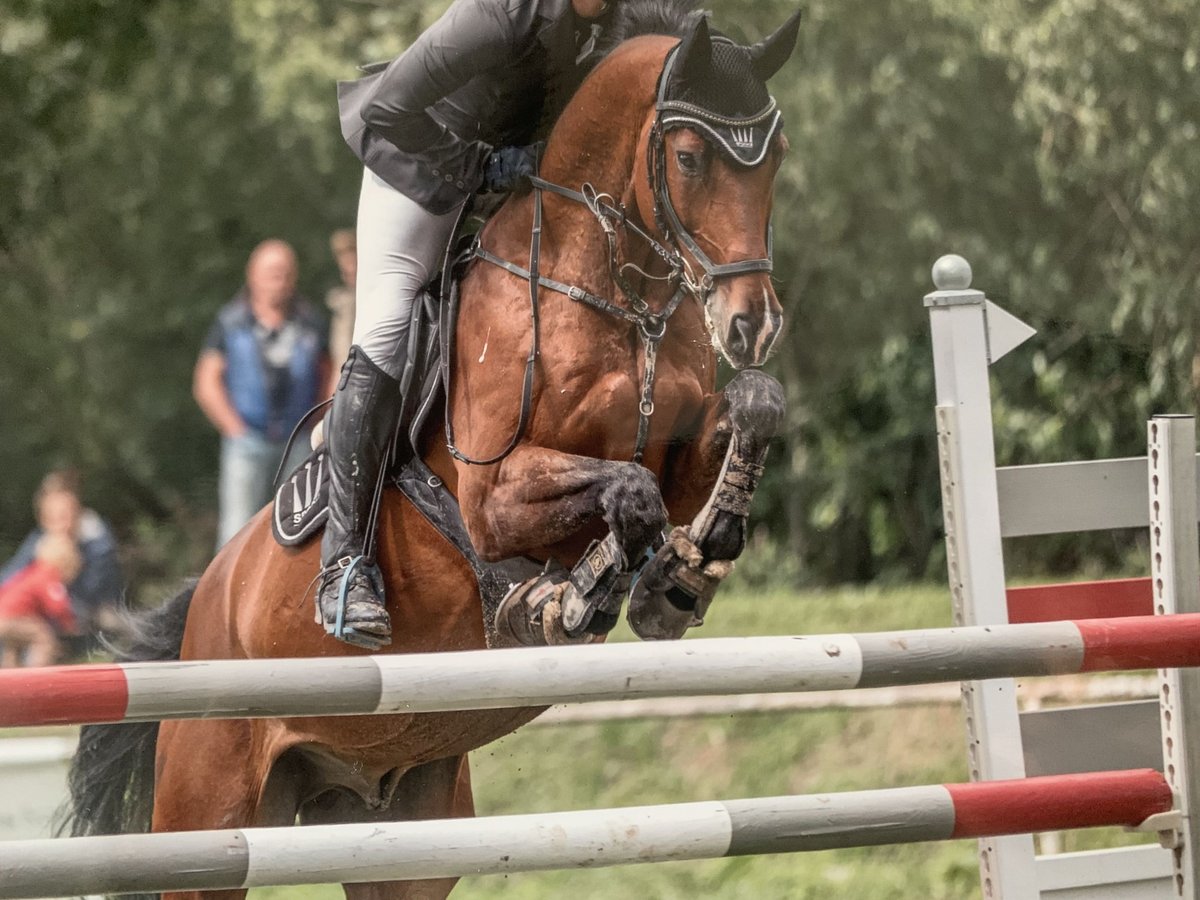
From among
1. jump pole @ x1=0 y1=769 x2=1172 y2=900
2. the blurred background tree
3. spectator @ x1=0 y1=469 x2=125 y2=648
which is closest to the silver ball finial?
jump pole @ x1=0 y1=769 x2=1172 y2=900

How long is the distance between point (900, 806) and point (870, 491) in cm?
415

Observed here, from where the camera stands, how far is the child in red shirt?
5262 millimetres

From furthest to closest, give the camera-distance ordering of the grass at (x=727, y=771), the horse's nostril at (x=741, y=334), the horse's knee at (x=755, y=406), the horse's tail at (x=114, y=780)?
the grass at (x=727, y=771), the horse's tail at (x=114, y=780), the horse's knee at (x=755, y=406), the horse's nostril at (x=741, y=334)

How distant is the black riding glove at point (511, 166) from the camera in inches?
109

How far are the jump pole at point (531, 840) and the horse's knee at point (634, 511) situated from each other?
52 centimetres

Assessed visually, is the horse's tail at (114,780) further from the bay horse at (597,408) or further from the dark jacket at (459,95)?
the dark jacket at (459,95)

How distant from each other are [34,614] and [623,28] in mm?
3460

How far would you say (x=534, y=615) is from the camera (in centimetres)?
261

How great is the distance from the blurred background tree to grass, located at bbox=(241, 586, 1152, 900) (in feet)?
2.64

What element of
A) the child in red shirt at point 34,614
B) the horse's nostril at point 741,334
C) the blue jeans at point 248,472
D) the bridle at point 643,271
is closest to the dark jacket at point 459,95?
the bridle at point 643,271

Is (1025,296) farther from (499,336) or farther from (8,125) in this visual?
(8,125)

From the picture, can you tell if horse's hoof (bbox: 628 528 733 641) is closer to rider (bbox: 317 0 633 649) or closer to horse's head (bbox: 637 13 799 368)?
horse's head (bbox: 637 13 799 368)

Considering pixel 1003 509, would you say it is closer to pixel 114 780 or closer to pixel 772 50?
pixel 772 50

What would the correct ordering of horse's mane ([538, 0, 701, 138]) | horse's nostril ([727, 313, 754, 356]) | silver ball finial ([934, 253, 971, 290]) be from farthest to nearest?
silver ball finial ([934, 253, 971, 290]), horse's mane ([538, 0, 701, 138]), horse's nostril ([727, 313, 754, 356])
